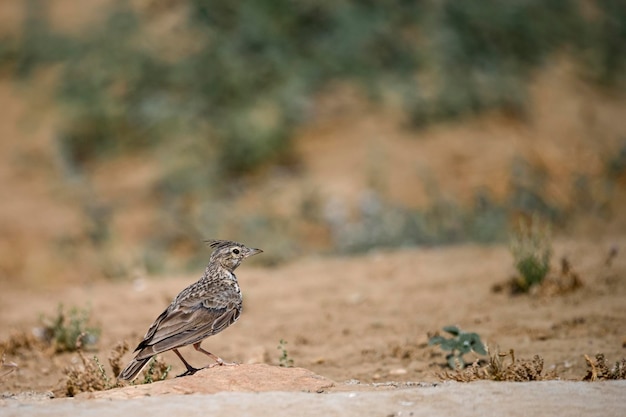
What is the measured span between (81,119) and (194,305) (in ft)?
43.8

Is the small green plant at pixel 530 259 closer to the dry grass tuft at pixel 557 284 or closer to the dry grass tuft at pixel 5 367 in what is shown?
the dry grass tuft at pixel 557 284

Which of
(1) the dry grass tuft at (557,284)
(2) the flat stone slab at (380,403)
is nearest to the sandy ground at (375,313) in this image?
(1) the dry grass tuft at (557,284)

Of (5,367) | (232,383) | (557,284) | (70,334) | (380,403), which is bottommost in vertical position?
(380,403)

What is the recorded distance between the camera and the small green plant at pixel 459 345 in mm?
7137

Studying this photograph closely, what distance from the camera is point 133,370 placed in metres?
5.68

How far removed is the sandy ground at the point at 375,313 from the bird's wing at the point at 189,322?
0.65 meters

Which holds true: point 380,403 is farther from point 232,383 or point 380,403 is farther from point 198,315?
point 198,315

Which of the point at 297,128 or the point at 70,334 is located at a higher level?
the point at 297,128

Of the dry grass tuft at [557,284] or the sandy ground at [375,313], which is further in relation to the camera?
the dry grass tuft at [557,284]

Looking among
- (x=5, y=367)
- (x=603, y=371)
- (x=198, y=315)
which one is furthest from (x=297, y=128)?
(x=603, y=371)

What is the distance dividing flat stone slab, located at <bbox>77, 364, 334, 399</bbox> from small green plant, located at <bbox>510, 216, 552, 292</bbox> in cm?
412

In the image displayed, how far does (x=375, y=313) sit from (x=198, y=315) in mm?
3583

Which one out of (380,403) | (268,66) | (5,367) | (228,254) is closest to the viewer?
(380,403)

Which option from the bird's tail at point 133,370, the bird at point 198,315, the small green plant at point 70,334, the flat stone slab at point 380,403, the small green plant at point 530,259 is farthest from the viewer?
the small green plant at point 530,259
